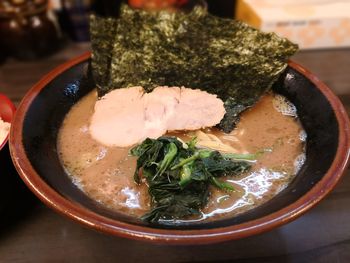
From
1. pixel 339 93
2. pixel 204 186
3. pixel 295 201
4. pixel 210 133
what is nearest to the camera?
pixel 295 201

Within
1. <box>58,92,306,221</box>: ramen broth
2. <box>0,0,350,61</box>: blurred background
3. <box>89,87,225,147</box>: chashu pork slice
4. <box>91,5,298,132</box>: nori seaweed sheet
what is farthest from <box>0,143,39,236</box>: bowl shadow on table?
<box>0,0,350,61</box>: blurred background

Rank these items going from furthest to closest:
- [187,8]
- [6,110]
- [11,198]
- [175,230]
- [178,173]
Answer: [187,8] < [6,110] < [11,198] < [178,173] < [175,230]

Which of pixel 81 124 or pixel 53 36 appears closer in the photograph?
pixel 81 124

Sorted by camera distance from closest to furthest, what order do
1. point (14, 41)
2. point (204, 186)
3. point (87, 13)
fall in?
point (204, 186) → point (14, 41) → point (87, 13)

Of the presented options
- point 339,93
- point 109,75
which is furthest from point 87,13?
point 339,93

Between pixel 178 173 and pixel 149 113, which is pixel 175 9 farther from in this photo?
pixel 178 173

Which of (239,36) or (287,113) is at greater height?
(239,36)

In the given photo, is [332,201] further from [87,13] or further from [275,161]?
[87,13]

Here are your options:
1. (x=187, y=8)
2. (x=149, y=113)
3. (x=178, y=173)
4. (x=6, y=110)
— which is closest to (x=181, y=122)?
(x=149, y=113)
